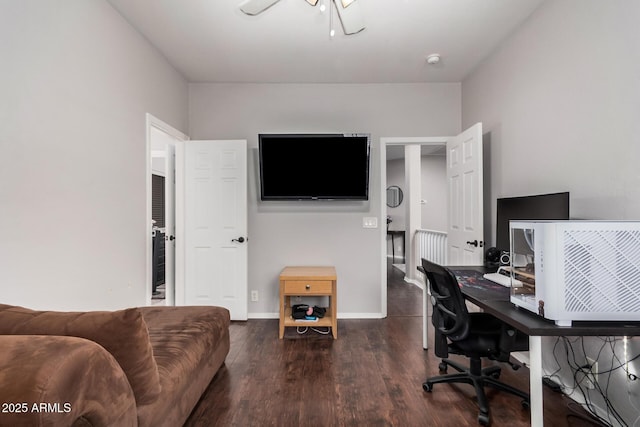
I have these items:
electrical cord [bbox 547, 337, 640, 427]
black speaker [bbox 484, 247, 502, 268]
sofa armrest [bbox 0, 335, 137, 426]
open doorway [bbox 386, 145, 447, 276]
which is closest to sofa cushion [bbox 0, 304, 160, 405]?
sofa armrest [bbox 0, 335, 137, 426]

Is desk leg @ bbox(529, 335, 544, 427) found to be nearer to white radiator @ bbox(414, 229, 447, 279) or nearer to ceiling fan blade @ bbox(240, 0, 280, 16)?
ceiling fan blade @ bbox(240, 0, 280, 16)

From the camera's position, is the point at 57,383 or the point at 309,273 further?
the point at 309,273

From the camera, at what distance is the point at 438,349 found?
198 centimetres

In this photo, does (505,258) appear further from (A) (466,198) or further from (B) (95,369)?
(B) (95,369)

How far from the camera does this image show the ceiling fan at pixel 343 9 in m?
1.91

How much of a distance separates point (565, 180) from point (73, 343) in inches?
107

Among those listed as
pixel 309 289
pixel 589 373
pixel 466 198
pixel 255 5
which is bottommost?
pixel 589 373

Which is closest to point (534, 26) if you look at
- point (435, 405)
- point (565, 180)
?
point (565, 180)

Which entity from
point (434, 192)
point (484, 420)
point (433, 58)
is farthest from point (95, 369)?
point (434, 192)

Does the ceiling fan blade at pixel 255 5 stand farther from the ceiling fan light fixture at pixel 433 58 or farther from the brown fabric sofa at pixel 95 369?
the brown fabric sofa at pixel 95 369

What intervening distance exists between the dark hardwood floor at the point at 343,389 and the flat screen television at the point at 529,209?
3.57 ft

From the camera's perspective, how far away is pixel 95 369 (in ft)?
2.96

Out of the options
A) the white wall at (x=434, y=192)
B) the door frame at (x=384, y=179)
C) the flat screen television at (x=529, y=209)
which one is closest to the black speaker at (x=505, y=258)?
the flat screen television at (x=529, y=209)

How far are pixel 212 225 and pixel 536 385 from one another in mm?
3082
